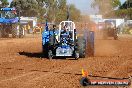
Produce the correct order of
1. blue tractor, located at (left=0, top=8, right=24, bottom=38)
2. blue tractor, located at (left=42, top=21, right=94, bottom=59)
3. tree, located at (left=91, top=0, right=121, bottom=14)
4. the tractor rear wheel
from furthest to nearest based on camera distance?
tree, located at (left=91, top=0, right=121, bottom=14) → blue tractor, located at (left=0, top=8, right=24, bottom=38) → the tractor rear wheel → blue tractor, located at (left=42, top=21, right=94, bottom=59)

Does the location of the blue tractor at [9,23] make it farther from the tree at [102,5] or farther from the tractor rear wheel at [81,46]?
the tractor rear wheel at [81,46]

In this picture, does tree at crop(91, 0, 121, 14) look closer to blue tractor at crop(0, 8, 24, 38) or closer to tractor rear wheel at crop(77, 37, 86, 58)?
blue tractor at crop(0, 8, 24, 38)

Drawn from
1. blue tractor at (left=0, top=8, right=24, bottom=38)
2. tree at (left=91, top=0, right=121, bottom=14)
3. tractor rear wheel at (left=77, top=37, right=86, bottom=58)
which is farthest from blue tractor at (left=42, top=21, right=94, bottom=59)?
blue tractor at (left=0, top=8, right=24, bottom=38)

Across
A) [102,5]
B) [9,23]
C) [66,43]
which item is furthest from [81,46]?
[102,5]

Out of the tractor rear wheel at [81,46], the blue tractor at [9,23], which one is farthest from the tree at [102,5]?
the tractor rear wheel at [81,46]

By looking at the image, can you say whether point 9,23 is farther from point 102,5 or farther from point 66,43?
point 66,43

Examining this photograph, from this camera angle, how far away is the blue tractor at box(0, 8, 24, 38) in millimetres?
39403

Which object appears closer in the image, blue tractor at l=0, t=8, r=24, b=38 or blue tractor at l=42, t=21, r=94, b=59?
blue tractor at l=42, t=21, r=94, b=59

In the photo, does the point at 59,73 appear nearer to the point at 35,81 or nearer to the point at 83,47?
the point at 35,81

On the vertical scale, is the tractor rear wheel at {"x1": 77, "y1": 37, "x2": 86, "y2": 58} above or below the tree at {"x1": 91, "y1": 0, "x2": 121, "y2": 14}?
below

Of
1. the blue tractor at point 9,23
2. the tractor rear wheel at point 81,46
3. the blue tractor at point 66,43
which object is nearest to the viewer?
the blue tractor at point 66,43

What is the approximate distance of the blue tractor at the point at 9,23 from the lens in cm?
3940

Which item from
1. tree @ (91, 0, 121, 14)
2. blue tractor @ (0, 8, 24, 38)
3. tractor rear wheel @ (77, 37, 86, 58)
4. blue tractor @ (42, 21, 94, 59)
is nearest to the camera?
blue tractor @ (42, 21, 94, 59)

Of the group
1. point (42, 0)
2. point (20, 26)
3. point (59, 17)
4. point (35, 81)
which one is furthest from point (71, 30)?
point (42, 0)
